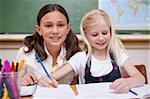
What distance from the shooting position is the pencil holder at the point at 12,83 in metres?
0.55

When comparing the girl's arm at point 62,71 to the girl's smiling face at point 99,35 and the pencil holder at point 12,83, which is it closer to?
the girl's smiling face at point 99,35

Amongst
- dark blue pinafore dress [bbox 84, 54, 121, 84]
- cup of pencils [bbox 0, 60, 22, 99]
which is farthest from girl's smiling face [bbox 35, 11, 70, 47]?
cup of pencils [bbox 0, 60, 22, 99]

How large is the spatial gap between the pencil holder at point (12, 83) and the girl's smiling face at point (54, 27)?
0.42 metres

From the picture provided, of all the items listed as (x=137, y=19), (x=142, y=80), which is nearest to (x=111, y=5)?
(x=137, y=19)

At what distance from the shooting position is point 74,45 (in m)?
1.07

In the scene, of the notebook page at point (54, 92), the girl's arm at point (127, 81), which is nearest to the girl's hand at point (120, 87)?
the girl's arm at point (127, 81)

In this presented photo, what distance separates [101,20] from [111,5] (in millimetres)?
575

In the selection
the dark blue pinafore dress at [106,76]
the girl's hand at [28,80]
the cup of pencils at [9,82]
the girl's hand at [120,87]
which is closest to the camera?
the cup of pencils at [9,82]

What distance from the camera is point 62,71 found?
930 millimetres

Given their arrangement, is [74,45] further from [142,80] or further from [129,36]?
[129,36]

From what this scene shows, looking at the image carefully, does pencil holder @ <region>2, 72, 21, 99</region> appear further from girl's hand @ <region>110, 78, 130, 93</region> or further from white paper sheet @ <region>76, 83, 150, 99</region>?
girl's hand @ <region>110, 78, 130, 93</region>

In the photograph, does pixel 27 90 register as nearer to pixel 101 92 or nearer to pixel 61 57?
pixel 101 92

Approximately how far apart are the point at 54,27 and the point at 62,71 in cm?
17

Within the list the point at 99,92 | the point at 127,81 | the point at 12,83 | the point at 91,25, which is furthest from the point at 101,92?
the point at 91,25
